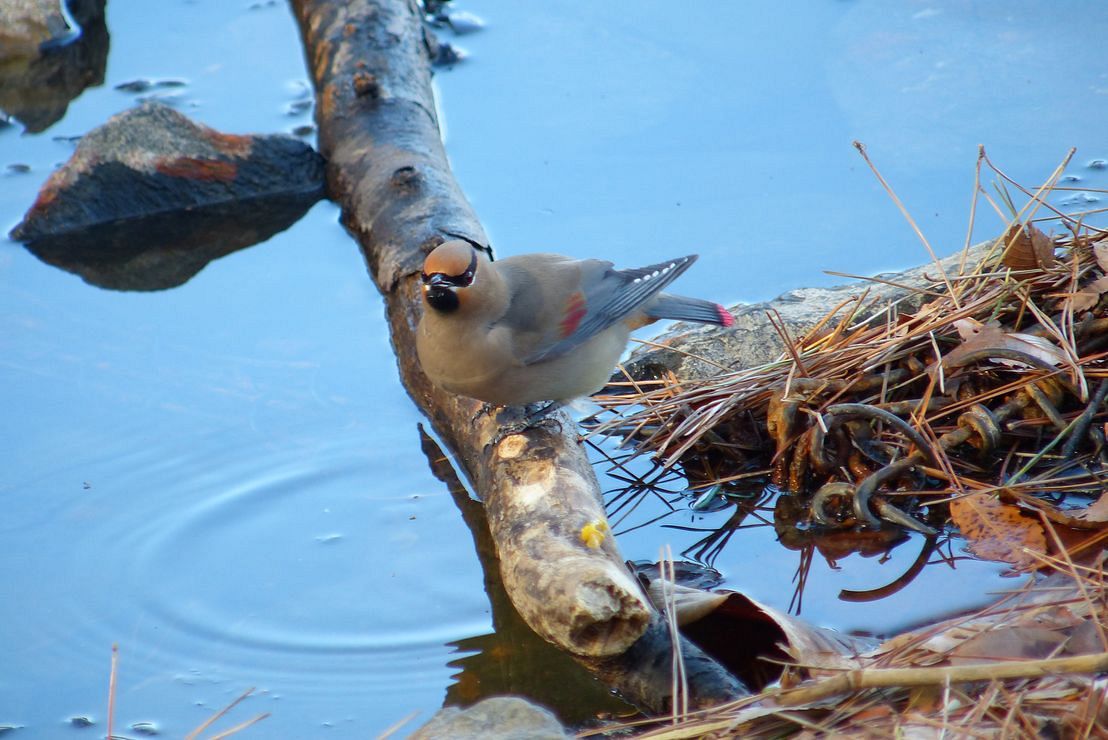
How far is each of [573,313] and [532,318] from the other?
15cm

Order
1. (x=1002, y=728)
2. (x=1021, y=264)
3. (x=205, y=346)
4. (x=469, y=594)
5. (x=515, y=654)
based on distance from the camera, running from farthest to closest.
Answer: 1. (x=205, y=346)
2. (x=1021, y=264)
3. (x=469, y=594)
4. (x=515, y=654)
5. (x=1002, y=728)

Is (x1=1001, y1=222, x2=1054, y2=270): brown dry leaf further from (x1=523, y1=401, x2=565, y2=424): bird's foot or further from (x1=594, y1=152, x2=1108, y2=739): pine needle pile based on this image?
(x1=523, y1=401, x2=565, y2=424): bird's foot

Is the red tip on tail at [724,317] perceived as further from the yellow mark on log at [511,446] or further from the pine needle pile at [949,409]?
the yellow mark on log at [511,446]

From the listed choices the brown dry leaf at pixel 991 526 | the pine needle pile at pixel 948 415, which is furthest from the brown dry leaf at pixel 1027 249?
the brown dry leaf at pixel 991 526

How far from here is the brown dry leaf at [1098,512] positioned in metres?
3.39

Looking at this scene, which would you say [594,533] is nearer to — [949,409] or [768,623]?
[768,623]

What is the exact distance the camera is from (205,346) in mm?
5422

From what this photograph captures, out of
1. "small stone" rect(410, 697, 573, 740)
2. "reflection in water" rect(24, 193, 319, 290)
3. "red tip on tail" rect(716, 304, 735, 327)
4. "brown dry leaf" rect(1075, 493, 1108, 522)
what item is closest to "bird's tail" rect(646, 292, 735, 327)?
"red tip on tail" rect(716, 304, 735, 327)

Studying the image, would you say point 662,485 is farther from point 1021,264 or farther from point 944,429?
point 1021,264

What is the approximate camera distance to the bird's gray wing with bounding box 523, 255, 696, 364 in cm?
426

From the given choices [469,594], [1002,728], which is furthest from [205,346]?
[1002,728]

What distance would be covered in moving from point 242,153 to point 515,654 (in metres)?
3.82

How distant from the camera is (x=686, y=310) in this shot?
15.1 ft

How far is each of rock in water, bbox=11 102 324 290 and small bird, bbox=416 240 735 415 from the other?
7.26ft
